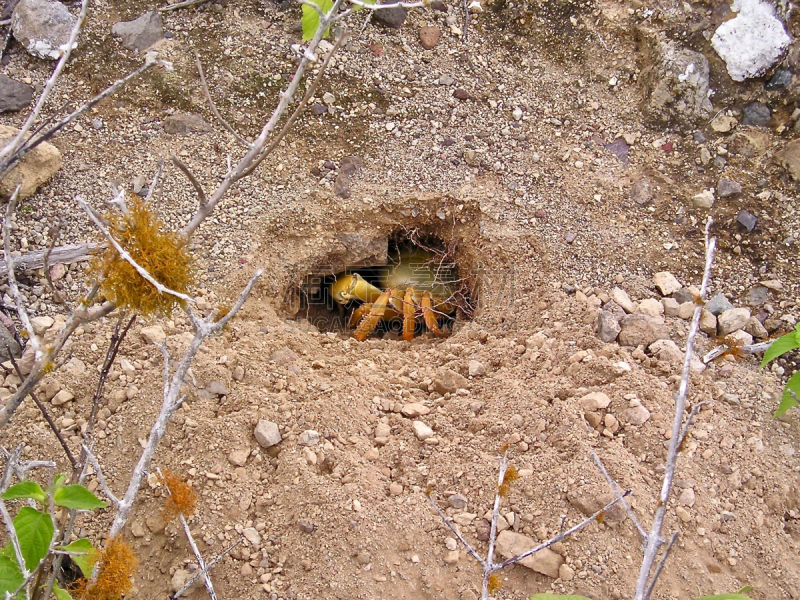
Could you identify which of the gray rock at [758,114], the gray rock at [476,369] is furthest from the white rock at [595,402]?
the gray rock at [758,114]

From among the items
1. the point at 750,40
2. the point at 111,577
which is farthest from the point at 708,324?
the point at 111,577

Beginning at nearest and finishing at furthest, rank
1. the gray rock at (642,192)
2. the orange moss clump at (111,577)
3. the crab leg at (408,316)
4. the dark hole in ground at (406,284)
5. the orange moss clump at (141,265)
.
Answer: the orange moss clump at (141,265) → the orange moss clump at (111,577) → the gray rock at (642,192) → the dark hole in ground at (406,284) → the crab leg at (408,316)

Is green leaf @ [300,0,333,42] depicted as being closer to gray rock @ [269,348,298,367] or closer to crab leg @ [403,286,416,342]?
gray rock @ [269,348,298,367]

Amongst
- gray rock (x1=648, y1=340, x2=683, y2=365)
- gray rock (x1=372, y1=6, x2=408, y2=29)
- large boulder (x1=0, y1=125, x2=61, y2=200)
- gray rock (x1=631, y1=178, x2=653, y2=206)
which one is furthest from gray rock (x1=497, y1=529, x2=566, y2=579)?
gray rock (x1=372, y1=6, x2=408, y2=29)

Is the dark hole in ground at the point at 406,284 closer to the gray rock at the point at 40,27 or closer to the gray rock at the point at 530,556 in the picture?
the gray rock at the point at 530,556

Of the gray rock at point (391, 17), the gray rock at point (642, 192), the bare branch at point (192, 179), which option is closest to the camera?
the bare branch at point (192, 179)

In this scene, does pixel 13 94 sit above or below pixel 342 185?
above

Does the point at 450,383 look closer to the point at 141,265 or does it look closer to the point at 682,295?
the point at 682,295
